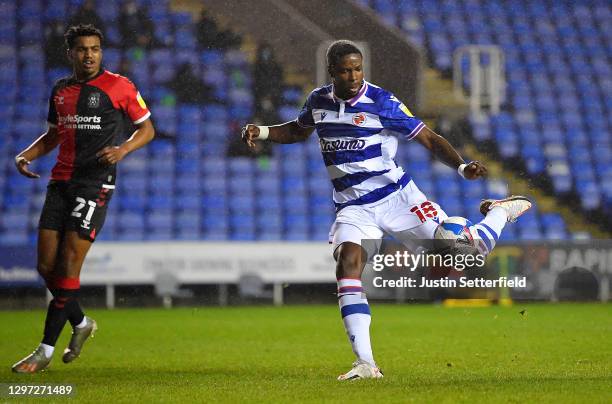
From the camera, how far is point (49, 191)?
7.34 m

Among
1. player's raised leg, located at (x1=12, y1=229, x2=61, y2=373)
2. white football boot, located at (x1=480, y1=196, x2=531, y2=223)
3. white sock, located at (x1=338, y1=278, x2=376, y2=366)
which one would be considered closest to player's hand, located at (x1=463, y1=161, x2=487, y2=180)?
white football boot, located at (x1=480, y1=196, x2=531, y2=223)

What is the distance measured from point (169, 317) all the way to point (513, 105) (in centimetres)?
844

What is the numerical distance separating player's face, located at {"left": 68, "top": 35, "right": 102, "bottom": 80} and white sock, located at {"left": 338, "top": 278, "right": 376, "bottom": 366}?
7.10 feet

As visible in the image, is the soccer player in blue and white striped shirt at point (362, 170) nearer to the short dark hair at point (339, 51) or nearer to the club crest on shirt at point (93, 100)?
the short dark hair at point (339, 51)

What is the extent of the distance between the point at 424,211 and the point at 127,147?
1.92 m

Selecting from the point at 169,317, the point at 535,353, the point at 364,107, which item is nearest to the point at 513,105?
the point at 169,317

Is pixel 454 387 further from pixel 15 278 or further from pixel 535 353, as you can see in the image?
pixel 15 278

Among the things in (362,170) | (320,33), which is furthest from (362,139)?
(320,33)

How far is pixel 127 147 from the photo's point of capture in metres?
7.17

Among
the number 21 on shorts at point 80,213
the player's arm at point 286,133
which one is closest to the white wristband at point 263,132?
the player's arm at point 286,133

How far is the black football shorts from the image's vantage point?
7227 mm

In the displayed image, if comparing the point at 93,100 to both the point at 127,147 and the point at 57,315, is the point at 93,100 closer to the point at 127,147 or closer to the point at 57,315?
the point at 127,147

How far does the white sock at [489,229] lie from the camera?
267 inches

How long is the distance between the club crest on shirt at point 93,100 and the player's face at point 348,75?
63.5 inches
